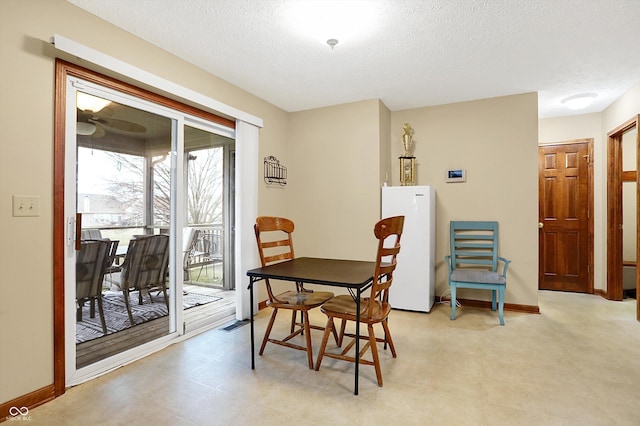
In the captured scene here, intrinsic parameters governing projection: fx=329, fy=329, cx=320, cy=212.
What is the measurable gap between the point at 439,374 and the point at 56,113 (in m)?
3.04

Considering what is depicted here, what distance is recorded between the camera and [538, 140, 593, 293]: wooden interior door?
4578 millimetres

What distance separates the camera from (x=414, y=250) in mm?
3707

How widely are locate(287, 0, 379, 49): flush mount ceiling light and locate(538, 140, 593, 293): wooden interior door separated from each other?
3.82m

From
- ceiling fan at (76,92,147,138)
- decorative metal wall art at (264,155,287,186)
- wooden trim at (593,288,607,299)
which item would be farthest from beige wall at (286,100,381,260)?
wooden trim at (593,288,607,299)

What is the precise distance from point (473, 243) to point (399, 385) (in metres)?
2.35

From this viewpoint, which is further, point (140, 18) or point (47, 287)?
point (140, 18)

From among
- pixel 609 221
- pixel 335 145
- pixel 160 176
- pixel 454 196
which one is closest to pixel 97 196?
pixel 160 176

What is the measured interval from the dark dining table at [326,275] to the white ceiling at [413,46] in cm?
178

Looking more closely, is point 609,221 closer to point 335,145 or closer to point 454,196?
point 454,196

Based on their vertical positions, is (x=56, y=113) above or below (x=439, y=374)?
above

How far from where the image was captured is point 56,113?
6.68 feet

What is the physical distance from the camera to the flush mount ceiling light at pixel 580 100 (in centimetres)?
376

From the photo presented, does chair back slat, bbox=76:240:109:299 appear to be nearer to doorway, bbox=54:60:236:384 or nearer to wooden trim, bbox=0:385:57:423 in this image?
doorway, bbox=54:60:236:384

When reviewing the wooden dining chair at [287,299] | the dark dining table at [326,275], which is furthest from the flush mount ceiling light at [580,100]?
the wooden dining chair at [287,299]
